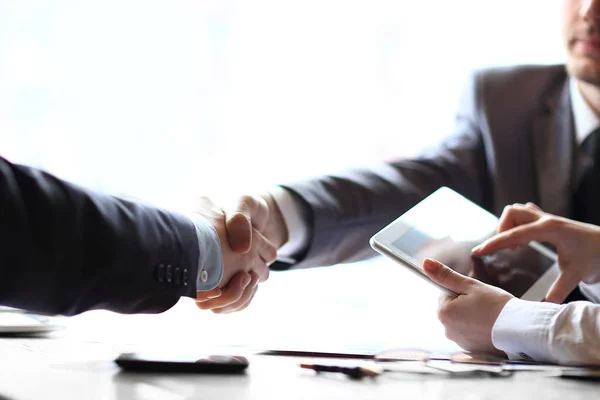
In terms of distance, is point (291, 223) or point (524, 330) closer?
point (524, 330)

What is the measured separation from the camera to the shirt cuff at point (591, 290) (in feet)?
3.74

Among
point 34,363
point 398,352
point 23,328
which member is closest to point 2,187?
point 34,363

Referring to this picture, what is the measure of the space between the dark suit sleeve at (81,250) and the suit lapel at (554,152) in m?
0.97

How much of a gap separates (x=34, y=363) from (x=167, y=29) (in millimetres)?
1359

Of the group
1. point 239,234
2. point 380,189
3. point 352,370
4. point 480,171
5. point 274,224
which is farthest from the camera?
point 480,171

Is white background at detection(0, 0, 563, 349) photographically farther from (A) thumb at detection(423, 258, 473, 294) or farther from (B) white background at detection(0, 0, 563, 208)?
(A) thumb at detection(423, 258, 473, 294)

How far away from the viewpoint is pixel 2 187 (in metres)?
0.65

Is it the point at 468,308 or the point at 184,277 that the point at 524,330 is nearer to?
the point at 468,308

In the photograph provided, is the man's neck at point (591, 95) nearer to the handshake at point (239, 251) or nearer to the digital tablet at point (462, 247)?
the digital tablet at point (462, 247)

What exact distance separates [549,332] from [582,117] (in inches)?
38.2

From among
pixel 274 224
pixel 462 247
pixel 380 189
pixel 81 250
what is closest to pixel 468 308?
pixel 462 247

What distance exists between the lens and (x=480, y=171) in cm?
169

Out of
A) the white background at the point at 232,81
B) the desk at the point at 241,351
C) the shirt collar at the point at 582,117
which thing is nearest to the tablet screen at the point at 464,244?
the desk at the point at 241,351

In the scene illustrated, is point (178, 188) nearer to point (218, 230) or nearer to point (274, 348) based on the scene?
point (218, 230)
